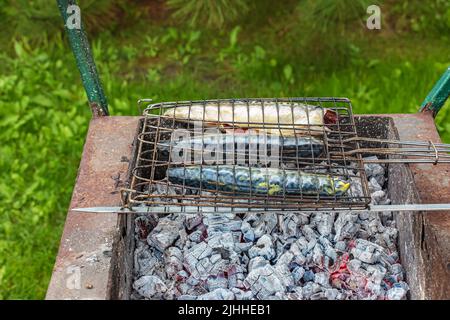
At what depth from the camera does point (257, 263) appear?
2.68 metres

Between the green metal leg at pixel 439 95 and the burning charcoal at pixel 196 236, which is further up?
the green metal leg at pixel 439 95

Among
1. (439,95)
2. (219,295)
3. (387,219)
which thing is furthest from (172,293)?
(439,95)

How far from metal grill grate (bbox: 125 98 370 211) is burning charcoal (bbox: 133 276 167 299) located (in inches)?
12.4

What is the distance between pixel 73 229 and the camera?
2549 millimetres

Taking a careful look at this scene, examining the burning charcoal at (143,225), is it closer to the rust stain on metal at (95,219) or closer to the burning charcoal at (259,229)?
the rust stain on metal at (95,219)

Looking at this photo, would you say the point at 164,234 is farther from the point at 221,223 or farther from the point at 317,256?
the point at 317,256

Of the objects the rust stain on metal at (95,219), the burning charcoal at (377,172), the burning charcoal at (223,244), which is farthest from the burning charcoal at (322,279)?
the rust stain on metal at (95,219)

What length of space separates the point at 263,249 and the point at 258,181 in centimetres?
36

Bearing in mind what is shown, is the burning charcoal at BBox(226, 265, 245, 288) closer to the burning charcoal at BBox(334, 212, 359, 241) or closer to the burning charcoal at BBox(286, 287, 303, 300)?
the burning charcoal at BBox(286, 287, 303, 300)

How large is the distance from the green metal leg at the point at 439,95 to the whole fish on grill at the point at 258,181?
86 centimetres

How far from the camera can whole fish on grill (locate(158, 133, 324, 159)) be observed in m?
2.67

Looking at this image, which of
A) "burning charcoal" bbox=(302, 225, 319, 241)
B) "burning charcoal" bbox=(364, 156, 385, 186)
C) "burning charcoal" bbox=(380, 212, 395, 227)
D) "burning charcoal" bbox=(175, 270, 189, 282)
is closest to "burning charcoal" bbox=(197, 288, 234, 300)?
"burning charcoal" bbox=(175, 270, 189, 282)

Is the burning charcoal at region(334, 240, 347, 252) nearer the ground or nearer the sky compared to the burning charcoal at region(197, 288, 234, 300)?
nearer the sky

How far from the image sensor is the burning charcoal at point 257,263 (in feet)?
8.77
